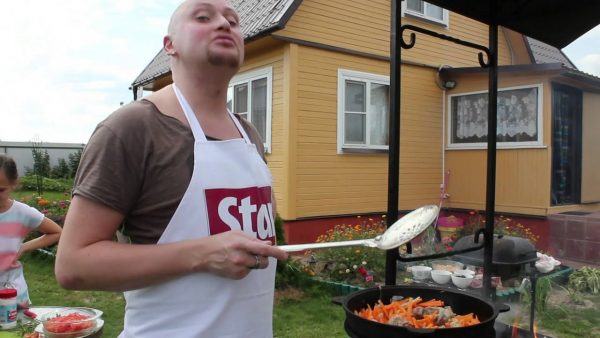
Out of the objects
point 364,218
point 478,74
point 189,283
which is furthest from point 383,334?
point 478,74

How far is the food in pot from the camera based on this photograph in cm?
179

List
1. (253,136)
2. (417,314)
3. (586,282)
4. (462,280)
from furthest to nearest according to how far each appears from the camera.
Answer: (586,282), (462,280), (417,314), (253,136)

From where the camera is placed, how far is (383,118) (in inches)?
342

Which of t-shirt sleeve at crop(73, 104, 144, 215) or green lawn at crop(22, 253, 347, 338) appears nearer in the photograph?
t-shirt sleeve at crop(73, 104, 144, 215)

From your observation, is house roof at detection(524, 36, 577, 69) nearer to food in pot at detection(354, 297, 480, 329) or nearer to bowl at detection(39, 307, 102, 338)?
food in pot at detection(354, 297, 480, 329)

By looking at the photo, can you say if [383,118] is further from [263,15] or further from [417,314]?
[417,314]

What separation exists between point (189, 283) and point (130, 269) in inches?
6.7

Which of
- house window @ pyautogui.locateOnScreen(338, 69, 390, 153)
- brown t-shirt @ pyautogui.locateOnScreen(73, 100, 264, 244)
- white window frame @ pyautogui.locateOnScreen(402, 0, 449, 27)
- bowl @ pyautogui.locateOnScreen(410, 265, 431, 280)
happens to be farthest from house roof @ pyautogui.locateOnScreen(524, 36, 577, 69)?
brown t-shirt @ pyautogui.locateOnScreen(73, 100, 264, 244)

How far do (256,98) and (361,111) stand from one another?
190 centimetres

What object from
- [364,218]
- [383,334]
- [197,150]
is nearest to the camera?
[197,150]

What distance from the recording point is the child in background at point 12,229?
301 centimetres

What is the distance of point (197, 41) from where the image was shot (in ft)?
4.38

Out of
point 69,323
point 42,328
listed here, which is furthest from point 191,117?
point 42,328

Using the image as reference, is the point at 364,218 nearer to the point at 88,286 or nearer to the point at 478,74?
the point at 478,74
